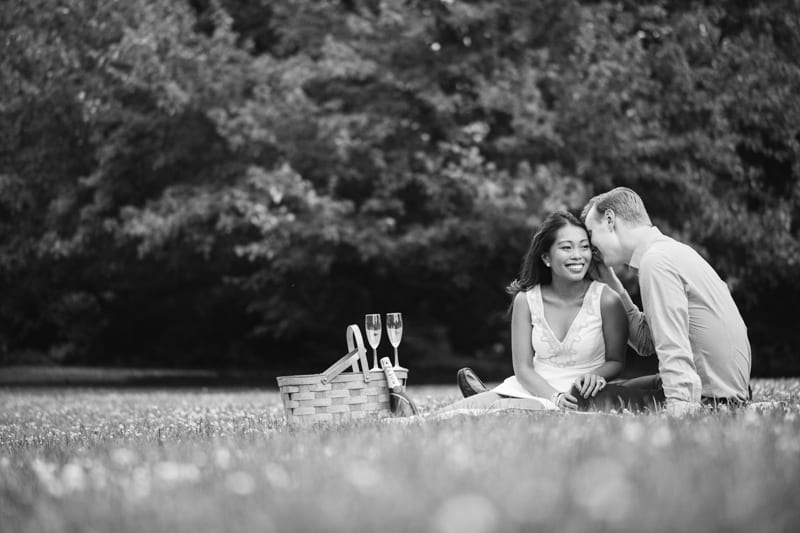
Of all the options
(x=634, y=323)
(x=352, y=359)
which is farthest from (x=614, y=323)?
(x=352, y=359)

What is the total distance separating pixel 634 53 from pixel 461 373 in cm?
1035

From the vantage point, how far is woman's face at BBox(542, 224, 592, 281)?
19.8 feet

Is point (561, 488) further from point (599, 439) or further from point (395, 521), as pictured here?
point (599, 439)

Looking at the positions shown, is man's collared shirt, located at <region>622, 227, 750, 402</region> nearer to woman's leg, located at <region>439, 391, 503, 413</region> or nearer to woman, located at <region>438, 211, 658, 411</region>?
woman, located at <region>438, 211, 658, 411</region>

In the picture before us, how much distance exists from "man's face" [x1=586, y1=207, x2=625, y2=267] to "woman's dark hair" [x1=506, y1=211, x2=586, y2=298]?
0.24m

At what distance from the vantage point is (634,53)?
15.5 metres

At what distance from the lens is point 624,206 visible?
18.7ft

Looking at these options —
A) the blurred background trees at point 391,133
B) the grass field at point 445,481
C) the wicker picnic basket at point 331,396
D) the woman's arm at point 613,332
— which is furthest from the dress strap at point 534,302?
the blurred background trees at point 391,133

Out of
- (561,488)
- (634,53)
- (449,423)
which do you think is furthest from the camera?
(634,53)

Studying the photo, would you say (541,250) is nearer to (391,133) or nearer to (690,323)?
(690,323)

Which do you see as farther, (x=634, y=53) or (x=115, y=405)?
(x=634, y=53)

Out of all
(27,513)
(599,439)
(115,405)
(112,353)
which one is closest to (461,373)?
(599,439)

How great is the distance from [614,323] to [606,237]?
67 centimetres

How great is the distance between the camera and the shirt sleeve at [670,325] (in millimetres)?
4973
